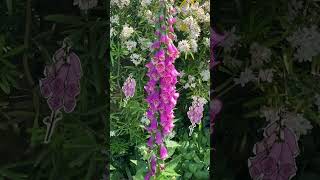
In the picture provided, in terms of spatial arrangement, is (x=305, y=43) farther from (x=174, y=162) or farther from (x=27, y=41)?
(x=174, y=162)

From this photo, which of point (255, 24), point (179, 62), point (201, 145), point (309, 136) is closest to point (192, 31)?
point (179, 62)

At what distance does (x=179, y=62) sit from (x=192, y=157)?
429mm

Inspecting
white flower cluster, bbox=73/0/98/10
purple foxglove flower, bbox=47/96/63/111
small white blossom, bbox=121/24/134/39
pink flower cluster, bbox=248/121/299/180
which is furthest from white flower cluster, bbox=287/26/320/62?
small white blossom, bbox=121/24/134/39

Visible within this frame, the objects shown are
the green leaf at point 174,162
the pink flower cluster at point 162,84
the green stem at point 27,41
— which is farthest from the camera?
the green leaf at point 174,162

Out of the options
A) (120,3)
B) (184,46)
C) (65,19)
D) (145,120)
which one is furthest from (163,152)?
(65,19)

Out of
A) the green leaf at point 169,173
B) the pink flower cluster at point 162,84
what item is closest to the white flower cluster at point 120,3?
the pink flower cluster at point 162,84

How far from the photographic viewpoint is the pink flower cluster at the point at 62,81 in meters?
1.21

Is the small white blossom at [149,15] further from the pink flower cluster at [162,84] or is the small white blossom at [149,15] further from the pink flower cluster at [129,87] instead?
the pink flower cluster at [129,87]

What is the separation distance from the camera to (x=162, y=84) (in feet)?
6.22

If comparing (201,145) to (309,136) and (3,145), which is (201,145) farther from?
(3,145)

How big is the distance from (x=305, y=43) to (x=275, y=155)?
1.06 ft

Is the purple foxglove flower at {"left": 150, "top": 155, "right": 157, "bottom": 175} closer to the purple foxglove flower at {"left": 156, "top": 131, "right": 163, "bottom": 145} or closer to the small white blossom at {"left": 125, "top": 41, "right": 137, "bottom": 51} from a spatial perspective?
the purple foxglove flower at {"left": 156, "top": 131, "right": 163, "bottom": 145}

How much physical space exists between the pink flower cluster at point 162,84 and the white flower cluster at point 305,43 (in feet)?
2.26

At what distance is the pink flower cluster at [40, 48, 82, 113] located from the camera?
121 centimetres
